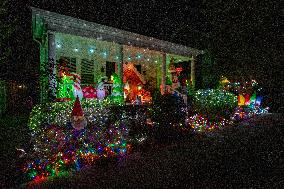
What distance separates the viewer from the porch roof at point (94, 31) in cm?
923

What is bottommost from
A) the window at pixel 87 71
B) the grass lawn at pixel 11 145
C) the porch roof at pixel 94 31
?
the grass lawn at pixel 11 145

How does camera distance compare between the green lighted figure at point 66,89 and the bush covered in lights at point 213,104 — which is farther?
the bush covered in lights at point 213,104

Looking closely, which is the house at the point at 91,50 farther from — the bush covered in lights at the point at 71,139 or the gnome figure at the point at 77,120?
the gnome figure at the point at 77,120

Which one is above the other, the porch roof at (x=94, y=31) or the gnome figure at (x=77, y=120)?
the porch roof at (x=94, y=31)

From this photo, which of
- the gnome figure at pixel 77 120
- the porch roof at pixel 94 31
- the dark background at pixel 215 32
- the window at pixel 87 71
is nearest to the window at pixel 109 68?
the window at pixel 87 71

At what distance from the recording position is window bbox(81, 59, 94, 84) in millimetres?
14938

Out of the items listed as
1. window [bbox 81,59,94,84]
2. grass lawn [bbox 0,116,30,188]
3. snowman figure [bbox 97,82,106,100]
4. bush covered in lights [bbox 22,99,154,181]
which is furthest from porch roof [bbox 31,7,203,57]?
grass lawn [bbox 0,116,30,188]

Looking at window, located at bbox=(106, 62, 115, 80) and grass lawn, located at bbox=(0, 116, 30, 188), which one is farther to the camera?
window, located at bbox=(106, 62, 115, 80)

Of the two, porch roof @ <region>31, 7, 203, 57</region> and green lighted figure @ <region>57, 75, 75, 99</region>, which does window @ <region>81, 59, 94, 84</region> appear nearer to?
porch roof @ <region>31, 7, 203, 57</region>

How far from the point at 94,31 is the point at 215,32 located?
11.1 m

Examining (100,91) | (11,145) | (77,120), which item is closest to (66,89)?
(100,91)

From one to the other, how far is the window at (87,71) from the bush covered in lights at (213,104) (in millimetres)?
5676

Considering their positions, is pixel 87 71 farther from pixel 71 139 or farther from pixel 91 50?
pixel 71 139

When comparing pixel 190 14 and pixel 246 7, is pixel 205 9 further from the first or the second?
pixel 246 7
